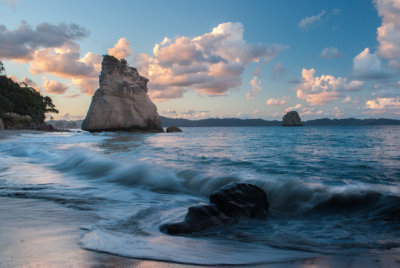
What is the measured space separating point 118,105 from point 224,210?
1709 inches

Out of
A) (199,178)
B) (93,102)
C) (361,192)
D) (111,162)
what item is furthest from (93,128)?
(361,192)

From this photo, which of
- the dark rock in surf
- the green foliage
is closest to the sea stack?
Result: the green foliage

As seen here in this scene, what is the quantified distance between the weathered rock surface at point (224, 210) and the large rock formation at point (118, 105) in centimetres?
4212

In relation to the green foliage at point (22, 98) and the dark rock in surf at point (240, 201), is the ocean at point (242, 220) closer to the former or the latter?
the dark rock in surf at point (240, 201)

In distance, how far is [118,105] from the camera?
4434cm

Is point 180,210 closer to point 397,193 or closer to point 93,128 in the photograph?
point 397,193

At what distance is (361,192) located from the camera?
4664 millimetres

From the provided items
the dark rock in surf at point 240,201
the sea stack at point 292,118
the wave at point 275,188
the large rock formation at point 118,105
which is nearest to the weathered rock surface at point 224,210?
the dark rock in surf at point 240,201

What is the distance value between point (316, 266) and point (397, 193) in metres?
3.67

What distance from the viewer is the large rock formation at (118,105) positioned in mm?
43625

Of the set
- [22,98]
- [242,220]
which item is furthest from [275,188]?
[22,98]

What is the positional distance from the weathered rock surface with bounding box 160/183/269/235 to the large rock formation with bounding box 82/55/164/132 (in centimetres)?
4212

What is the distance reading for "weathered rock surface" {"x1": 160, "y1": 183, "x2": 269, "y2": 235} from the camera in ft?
10.0

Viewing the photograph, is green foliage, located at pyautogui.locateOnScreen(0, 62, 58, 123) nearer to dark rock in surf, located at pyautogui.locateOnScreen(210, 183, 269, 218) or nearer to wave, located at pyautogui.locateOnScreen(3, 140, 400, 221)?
wave, located at pyautogui.locateOnScreen(3, 140, 400, 221)
